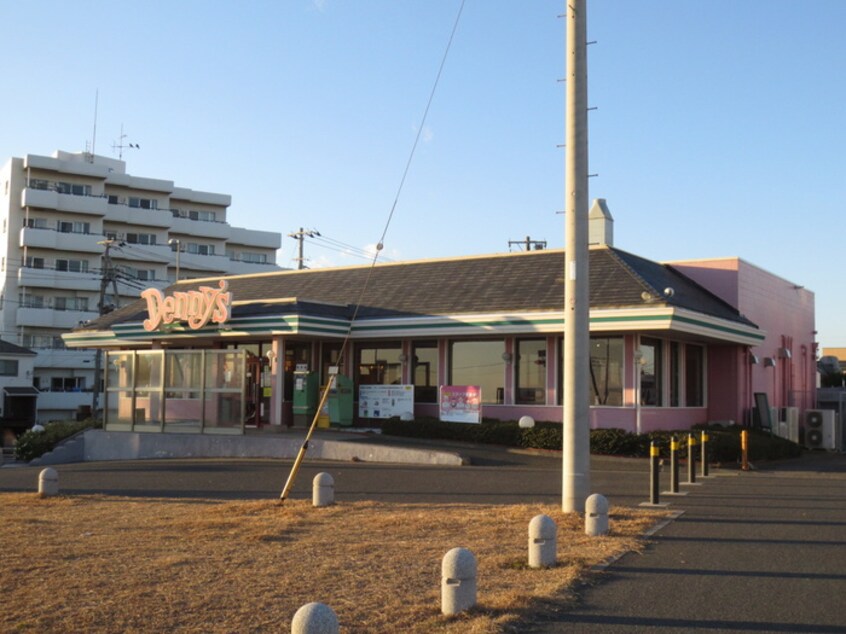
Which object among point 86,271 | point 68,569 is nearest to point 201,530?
point 68,569

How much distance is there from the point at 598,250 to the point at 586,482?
14.9 meters

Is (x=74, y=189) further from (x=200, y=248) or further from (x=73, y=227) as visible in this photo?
(x=200, y=248)

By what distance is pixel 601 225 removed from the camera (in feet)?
90.5

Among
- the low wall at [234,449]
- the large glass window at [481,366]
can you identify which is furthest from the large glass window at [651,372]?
the low wall at [234,449]

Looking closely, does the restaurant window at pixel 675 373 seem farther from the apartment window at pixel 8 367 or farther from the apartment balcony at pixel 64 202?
the apartment balcony at pixel 64 202

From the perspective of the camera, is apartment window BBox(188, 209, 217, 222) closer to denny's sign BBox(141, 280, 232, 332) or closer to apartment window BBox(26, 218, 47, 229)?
apartment window BBox(26, 218, 47, 229)

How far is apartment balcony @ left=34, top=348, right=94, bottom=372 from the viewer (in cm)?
6334

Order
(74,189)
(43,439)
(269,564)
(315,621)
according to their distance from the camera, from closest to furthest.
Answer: (315,621)
(269,564)
(43,439)
(74,189)

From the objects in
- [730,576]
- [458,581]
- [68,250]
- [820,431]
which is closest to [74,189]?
[68,250]

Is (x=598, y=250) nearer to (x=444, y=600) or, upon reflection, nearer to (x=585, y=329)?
(x=585, y=329)

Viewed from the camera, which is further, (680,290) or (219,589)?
(680,290)

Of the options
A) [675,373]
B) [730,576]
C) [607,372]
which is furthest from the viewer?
[675,373]

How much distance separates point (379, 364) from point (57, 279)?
4573 centimetres

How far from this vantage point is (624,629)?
6.80 meters
